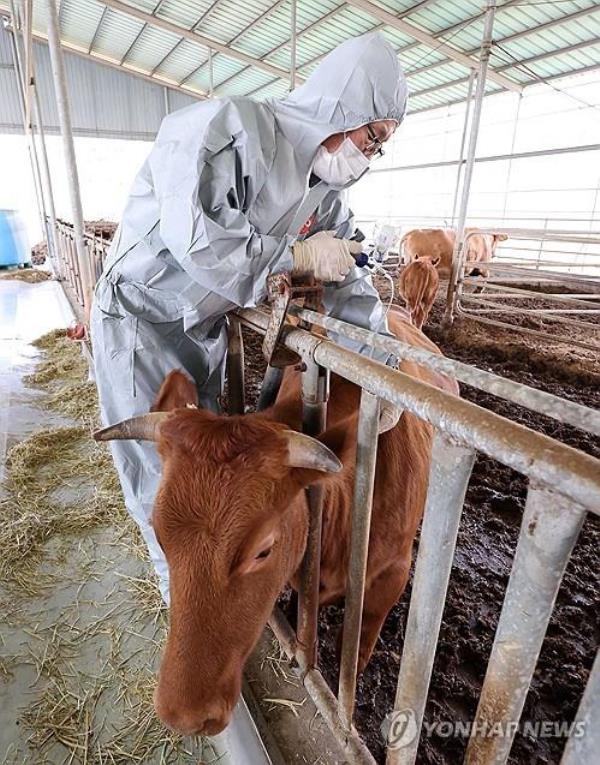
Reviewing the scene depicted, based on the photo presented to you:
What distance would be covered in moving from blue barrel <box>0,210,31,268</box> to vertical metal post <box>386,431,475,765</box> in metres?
17.6

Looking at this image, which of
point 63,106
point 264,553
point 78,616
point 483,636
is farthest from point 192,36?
point 264,553

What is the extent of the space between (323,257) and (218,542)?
41.8 inches

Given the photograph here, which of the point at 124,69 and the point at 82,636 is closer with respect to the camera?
the point at 82,636

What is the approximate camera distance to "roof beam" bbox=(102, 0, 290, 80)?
15.6 meters

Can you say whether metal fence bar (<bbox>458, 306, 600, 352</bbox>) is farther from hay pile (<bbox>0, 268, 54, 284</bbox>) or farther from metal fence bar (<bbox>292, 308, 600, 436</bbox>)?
hay pile (<bbox>0, 268, 54, 284</bbox>)

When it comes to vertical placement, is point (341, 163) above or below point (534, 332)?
above

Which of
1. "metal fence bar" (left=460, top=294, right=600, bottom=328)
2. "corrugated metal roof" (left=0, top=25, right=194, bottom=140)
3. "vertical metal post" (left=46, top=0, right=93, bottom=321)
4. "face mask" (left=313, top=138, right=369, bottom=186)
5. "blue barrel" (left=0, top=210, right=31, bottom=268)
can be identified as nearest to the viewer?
"face mask" (left=313, top=138, right=369, bottom=186)

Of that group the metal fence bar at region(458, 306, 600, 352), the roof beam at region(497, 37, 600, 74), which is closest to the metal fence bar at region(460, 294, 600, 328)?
the metal fence bar at region(458, 306, 600, 352)

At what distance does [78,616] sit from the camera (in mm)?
2416

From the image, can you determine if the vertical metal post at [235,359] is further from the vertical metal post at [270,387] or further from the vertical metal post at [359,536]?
the vertical metal post at [359,536]

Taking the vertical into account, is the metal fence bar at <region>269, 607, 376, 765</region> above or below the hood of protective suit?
below

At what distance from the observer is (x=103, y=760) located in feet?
5.84

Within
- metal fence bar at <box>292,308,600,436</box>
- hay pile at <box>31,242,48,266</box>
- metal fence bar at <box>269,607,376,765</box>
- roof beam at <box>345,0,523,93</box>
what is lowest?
metal fence bar at <box>269,607,376,765</box>

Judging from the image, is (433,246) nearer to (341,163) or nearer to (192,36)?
(192,36)
